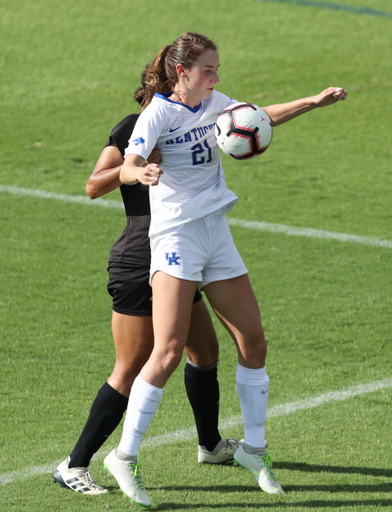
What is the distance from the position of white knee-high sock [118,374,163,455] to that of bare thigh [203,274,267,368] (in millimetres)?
454

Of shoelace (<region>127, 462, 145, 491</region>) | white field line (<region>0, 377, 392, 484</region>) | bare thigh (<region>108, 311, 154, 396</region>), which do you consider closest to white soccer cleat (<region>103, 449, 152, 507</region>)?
shoelace (<region>127, 462, 145, 491</region>)

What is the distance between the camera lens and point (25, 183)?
10.6m

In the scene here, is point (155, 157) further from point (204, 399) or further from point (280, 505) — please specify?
point (280, 505)

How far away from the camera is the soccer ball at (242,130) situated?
373cm

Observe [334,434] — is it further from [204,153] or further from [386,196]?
[386,196]

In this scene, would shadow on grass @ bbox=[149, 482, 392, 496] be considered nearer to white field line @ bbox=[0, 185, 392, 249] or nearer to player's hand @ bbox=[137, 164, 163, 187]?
player's hand @ bbox=[137, 164, 163, 187]

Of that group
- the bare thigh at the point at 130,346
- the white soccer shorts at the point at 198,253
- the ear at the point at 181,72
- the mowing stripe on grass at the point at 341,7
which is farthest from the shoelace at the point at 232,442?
the mowing stripe on grass at the point at 341,7

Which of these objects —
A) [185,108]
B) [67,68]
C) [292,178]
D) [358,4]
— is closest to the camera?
[185,108]

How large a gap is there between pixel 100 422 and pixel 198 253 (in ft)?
3.27

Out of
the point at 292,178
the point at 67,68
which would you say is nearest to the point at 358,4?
the point at 67,68

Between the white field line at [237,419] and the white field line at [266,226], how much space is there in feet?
11.3

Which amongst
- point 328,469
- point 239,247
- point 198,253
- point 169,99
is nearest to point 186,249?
point 198,253

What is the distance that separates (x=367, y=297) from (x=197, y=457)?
321cm

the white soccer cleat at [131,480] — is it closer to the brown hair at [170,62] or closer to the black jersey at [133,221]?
the black jersey at [133,221]
